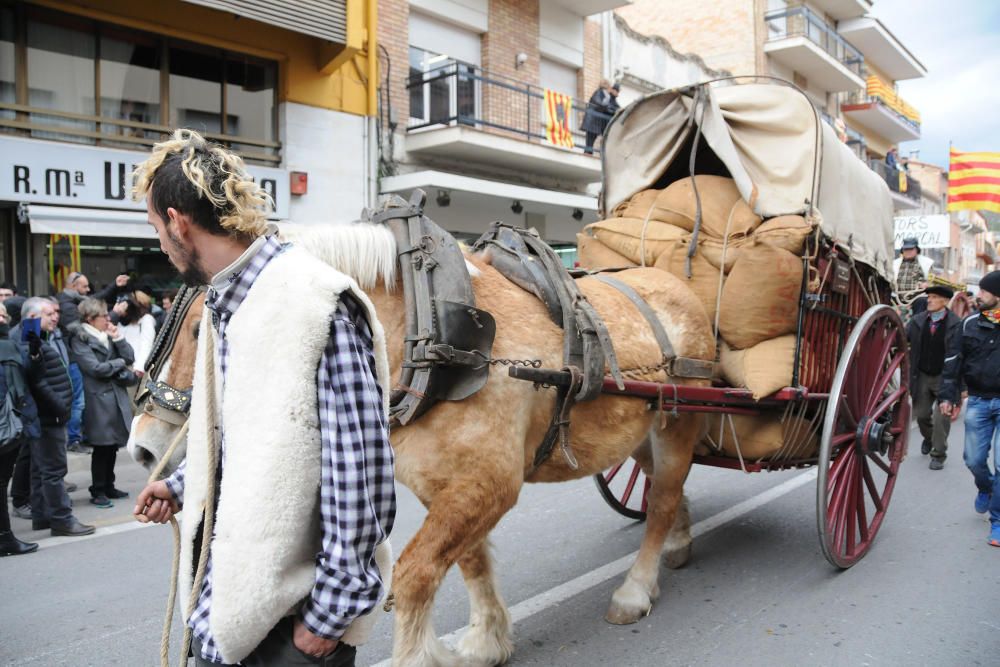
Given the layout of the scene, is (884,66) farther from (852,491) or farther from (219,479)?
(219,479)

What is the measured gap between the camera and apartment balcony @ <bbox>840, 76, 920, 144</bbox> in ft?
91.6

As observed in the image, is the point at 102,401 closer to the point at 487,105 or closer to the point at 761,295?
the point at 761,295

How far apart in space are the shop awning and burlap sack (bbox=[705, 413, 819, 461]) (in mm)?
7907

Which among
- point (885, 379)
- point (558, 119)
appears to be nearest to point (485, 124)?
point (558, 119)

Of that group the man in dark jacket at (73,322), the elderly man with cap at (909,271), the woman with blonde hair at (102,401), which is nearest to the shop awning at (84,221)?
the man in dark jacket at (73,322)

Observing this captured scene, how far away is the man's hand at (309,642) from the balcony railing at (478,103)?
11.5 m

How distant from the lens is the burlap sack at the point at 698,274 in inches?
175

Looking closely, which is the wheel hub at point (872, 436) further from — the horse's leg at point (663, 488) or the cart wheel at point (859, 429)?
the horse's leg at point (663, 488)

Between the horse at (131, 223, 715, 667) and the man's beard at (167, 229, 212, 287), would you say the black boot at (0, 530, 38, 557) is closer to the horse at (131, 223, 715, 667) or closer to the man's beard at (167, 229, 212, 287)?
the horse at (131, 223, 715, 667)

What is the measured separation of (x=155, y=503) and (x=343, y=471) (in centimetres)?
67

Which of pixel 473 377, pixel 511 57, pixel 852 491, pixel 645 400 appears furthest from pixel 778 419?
pixel 511 57

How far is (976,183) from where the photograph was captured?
13.2m

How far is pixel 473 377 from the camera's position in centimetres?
288

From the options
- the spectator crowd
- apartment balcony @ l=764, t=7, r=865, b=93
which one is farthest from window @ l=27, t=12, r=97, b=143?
apartment balcony @ l=764, t=7, r=865, b=93
